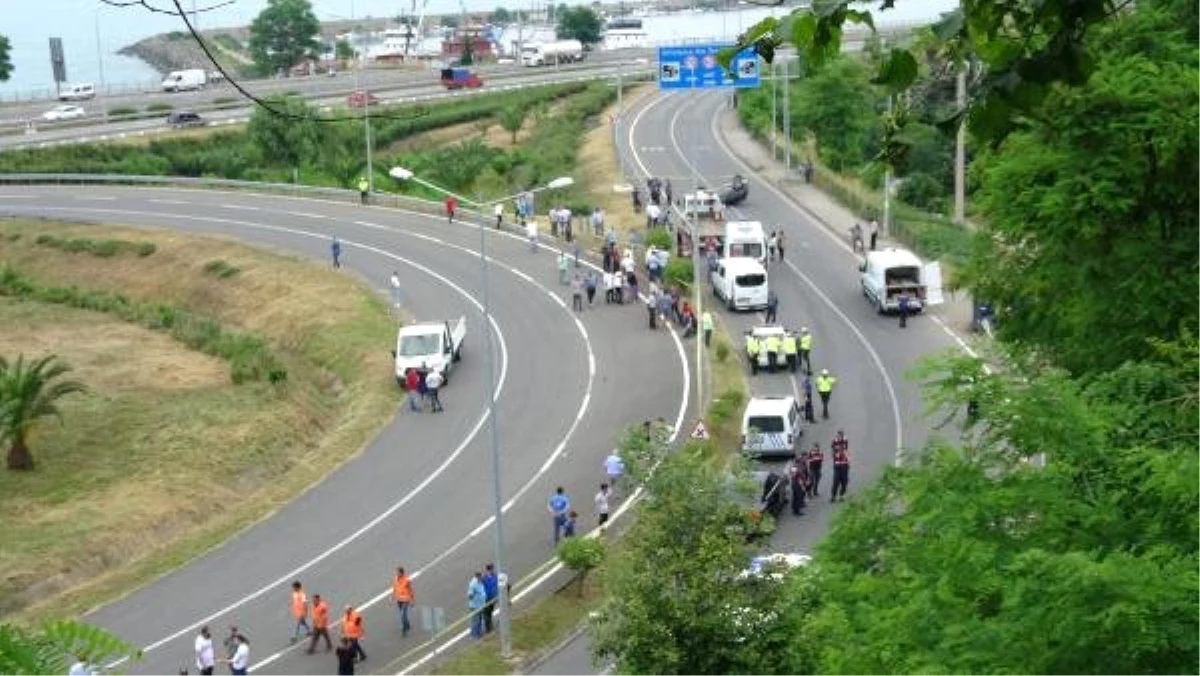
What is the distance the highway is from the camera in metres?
30.5

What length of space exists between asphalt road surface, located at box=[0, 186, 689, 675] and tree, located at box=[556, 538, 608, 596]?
6.58 feet

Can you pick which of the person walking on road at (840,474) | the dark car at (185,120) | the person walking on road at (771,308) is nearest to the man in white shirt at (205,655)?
the person walking on road at (840,474)

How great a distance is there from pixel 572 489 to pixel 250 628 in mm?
8130

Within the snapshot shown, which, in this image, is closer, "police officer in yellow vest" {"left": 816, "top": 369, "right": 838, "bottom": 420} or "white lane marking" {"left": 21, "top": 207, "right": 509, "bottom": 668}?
"white lane marking" {"left": 21, "top": 207, "right": 509, "bottom": 668}

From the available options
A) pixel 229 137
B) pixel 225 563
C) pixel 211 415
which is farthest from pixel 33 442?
pixel 229 137

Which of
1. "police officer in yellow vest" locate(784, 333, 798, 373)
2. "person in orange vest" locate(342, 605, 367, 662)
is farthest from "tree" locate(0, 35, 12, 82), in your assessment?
"person in orange vest" locate(342, 605, 367, 662)

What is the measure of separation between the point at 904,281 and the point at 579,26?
91.9 metres

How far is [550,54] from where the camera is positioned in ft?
394

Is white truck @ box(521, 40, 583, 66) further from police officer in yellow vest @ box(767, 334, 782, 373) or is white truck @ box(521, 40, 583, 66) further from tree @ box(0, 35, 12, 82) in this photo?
police officer in yellow vest @ box(767, 334, 782, 373)

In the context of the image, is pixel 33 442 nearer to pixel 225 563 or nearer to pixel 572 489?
pixel 225 563

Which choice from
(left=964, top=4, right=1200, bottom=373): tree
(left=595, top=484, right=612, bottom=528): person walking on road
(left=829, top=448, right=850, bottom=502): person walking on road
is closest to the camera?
(left=964, top=4, right=1200, bottom=373): tree

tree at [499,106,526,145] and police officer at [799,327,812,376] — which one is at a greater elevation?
tree at [499,106,526,145]

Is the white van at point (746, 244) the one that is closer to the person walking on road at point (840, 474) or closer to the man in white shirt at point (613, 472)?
the man in white shirt at point (613, 472)

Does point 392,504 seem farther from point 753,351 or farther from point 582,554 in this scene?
point 753,351
